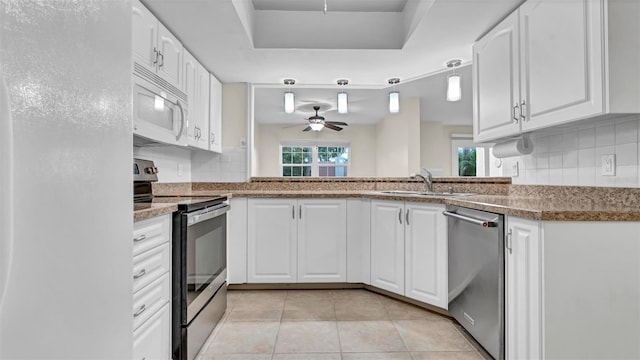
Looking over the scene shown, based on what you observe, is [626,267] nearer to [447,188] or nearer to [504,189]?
[504,189]

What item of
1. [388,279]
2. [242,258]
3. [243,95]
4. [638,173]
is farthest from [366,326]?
[243,95]

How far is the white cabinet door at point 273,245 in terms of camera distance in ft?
9.44

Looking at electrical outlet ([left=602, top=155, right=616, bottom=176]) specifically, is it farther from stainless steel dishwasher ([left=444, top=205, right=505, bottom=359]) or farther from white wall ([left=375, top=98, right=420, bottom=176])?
white wall ([left=375, top=98, right=420, bottom=176])

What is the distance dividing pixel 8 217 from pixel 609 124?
7.48ft

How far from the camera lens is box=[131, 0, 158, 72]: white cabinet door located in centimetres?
172

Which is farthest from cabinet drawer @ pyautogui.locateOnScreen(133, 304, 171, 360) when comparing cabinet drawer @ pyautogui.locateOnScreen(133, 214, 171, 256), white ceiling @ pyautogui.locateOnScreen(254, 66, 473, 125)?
white ceiling @ pyautogui.locateOnScreen(254, 66, 473, 125)

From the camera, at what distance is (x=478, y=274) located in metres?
1.85

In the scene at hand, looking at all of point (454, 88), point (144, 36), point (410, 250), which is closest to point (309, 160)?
point (454, 88)

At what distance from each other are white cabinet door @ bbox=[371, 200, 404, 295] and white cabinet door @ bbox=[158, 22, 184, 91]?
1.80 m

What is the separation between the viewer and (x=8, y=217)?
0.47 metres

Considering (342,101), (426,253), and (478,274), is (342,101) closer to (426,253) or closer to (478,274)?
(426,253)

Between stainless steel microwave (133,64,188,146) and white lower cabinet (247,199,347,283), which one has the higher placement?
stainless steel microwave (133,64,188,146)

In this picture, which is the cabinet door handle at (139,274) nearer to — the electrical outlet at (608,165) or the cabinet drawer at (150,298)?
the cabinet drawer at (150,298)

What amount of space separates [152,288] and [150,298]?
0.13 feet
